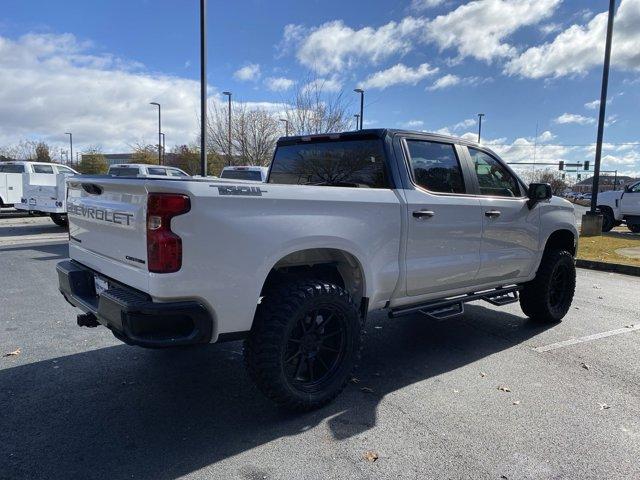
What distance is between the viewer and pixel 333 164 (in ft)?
14.1

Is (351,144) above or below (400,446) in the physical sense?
above

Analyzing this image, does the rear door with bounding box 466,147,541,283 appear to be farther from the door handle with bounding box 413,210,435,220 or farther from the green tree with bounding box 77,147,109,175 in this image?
the green tree with bounding box 77,147,109,175

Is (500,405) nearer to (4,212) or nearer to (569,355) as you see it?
(569,355)

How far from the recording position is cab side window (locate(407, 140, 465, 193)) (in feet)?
13.5

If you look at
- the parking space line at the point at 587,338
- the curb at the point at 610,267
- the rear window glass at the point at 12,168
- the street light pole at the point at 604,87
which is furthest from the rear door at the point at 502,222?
the rear window glass at the point at 12,168

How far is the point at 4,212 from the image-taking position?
754 inches

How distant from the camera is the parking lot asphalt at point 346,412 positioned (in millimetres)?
2744

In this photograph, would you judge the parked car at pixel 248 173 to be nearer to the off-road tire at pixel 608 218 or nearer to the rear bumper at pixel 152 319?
the rear bumper at pixel 152 319

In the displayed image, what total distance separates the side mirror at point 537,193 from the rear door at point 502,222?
76 millimetres

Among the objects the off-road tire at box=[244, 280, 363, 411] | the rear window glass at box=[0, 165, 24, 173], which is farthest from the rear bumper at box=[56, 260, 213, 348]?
the rear window glass at box=[0, 165, 24, 173]

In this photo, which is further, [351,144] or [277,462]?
[351,144]

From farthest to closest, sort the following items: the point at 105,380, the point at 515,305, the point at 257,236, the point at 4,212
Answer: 1. the point at 4,212
2. the point at 515,305
3. the point at 105,380
4. the point at 257,236

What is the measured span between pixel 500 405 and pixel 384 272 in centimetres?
125

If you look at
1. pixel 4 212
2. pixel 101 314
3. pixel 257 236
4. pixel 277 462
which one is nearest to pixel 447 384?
pixel 277 462
